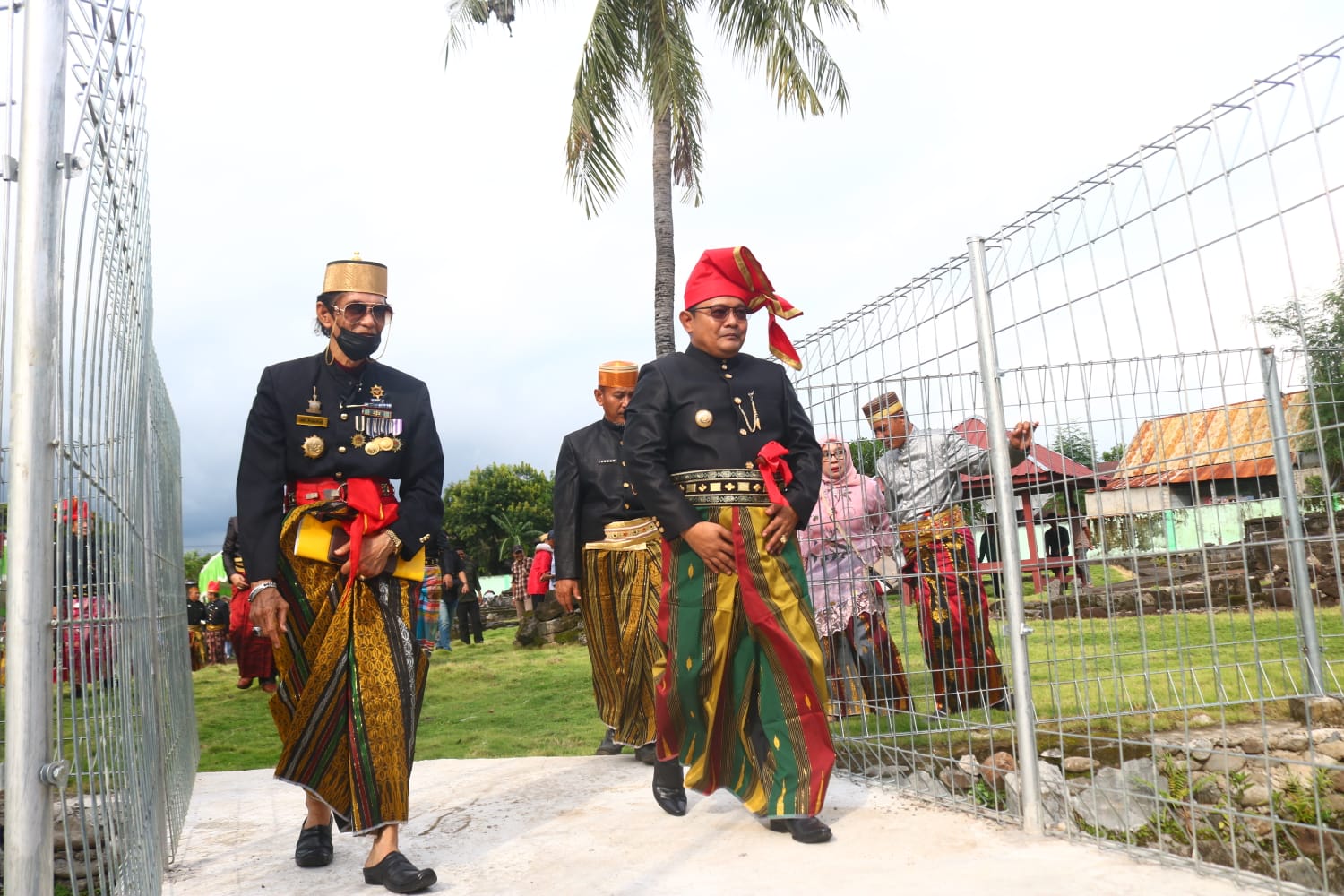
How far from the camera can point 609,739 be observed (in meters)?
5.98

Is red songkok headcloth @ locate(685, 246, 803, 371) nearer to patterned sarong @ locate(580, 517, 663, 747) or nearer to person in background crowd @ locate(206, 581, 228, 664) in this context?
patterned sarong @ locate(580, 517, 663, 747)

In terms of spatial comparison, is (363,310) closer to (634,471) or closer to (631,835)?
(634,471)

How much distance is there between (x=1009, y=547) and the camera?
3680mm

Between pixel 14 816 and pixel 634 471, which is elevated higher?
pixel 634 471

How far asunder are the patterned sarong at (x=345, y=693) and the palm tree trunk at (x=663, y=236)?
8107mm

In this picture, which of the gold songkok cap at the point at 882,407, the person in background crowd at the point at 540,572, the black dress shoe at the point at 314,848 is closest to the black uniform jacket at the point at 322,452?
the black dress shoe at the point at 314,848

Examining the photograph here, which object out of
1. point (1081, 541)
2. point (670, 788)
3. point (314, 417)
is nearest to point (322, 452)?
point (314, 417)

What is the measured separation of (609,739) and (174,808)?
7.94 feet

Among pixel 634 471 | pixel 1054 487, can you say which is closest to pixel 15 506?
pixel 634 471

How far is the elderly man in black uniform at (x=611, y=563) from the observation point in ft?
17.8

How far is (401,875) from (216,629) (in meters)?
15.5

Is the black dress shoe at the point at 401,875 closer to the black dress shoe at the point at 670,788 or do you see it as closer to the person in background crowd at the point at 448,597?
the black dress shoe at the point at 670,788

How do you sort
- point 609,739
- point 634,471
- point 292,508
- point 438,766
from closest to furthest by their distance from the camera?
point 292,508
point 634,471
point 438,766
point 609,739

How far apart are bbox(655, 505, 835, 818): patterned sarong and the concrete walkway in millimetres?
212
